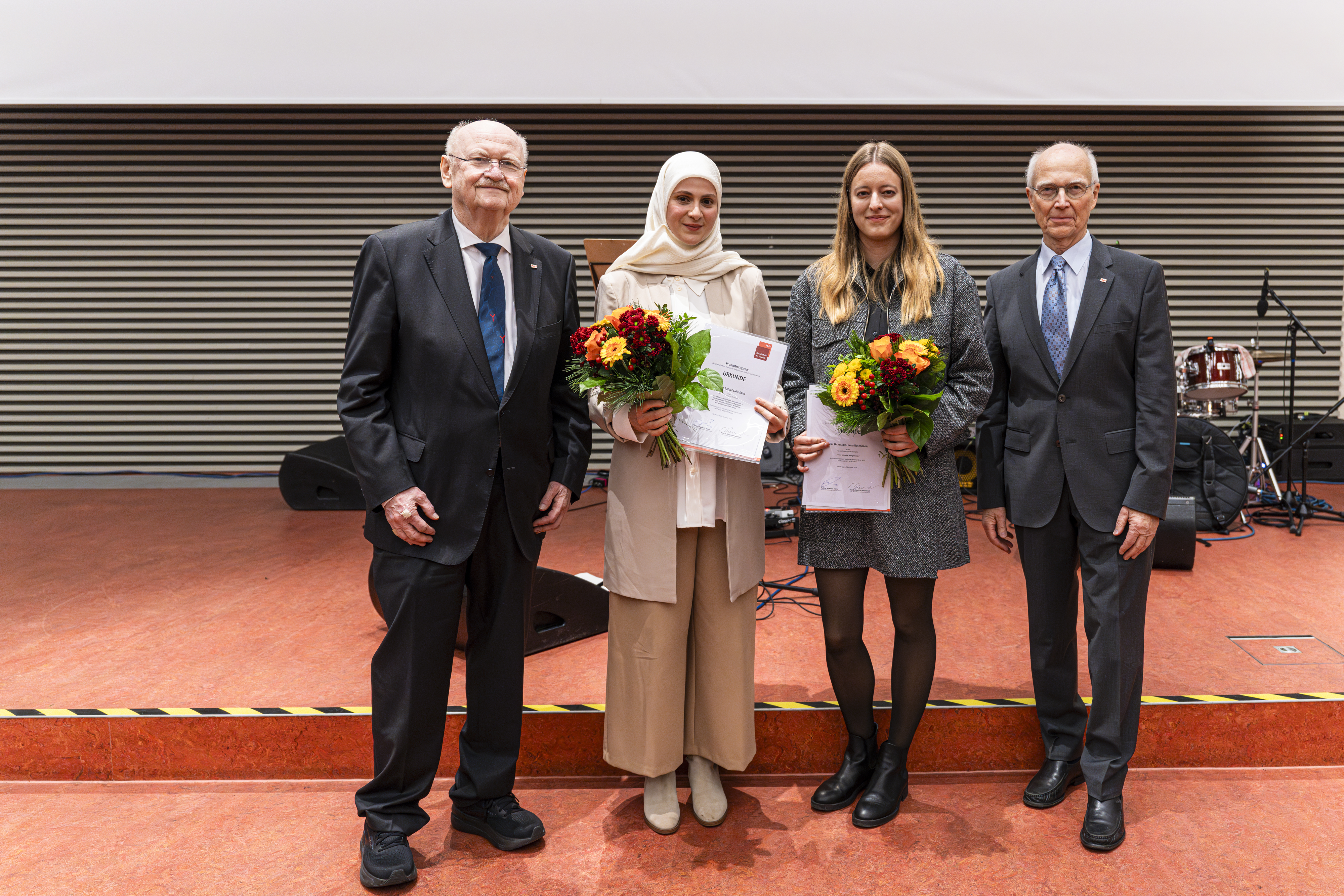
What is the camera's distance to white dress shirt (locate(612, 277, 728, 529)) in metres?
2.20

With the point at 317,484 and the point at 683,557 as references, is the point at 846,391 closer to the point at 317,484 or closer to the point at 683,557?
the point at 683,557

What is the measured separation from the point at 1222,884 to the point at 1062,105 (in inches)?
A: 233

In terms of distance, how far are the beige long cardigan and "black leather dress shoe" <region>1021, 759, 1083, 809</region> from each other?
101cm

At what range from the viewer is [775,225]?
23.0 ft

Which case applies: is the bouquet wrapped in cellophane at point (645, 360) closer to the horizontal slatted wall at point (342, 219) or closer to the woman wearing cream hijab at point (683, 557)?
the woman wearing cream hijab at point (683, 557)

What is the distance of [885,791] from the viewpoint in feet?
7.60

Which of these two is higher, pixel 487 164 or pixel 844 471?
pixel 487 164

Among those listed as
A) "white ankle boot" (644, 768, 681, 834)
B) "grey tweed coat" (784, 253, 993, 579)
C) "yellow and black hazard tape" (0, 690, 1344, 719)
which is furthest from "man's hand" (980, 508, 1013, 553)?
"white ankle boot" (644, 768, 681, 834)

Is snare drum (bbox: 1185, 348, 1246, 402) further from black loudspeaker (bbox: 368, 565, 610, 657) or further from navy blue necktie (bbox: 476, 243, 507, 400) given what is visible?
navy blue necktie (bbox: 476, 243, 507, 400)

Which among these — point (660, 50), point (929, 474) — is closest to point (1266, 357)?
point (660, 50)

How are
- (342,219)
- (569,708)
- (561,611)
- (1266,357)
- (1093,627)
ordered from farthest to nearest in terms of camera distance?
(342,219) < (1266,357) < (561,611) < (569,708) < (1093,627)

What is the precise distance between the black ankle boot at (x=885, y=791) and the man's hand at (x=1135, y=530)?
790mm

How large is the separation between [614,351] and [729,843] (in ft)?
4.36

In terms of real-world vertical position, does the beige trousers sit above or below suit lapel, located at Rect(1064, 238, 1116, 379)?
below
